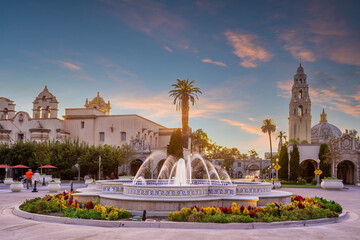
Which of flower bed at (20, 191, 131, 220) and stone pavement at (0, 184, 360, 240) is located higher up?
flower bed at (20, 191, 131, 220)

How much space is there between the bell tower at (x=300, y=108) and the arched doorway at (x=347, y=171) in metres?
38.4

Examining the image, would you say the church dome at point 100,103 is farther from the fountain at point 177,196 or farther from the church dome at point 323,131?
the church dome at point 323,131

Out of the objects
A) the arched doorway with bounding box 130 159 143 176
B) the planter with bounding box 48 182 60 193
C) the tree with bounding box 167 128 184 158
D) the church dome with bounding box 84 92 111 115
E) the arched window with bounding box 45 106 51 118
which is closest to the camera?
the planter with bounding box 48 182 60 193

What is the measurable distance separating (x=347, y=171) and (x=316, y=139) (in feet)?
195

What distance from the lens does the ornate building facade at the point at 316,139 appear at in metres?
49.2

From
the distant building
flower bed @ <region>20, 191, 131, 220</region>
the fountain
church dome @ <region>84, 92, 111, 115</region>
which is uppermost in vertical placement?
church dome @ <region>84, 92, 111, 115</region>

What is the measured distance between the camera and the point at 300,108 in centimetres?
9662

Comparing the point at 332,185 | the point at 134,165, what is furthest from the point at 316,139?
the point at 332,185

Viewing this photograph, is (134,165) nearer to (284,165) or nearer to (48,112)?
(48,112)

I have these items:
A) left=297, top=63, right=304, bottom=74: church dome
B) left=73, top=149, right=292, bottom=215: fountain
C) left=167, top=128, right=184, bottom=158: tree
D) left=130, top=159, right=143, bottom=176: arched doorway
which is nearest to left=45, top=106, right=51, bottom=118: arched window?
left=130, top=159, right=143, bottom=176: arched doorway

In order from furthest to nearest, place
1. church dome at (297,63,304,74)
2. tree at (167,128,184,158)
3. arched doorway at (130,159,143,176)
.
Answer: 1. church dome at (297,63,304,74)
2. arched doorway at (130,159,143,176)
3. tree at (167,128,184,158)

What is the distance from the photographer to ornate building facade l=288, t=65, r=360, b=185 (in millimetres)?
49188

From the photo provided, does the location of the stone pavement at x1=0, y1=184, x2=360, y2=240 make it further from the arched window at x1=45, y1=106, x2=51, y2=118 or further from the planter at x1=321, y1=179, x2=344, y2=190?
the arched window at x1=45, y1=106, x2=51, y2=118

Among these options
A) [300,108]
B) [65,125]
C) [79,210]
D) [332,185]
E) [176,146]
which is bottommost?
[332,185]
